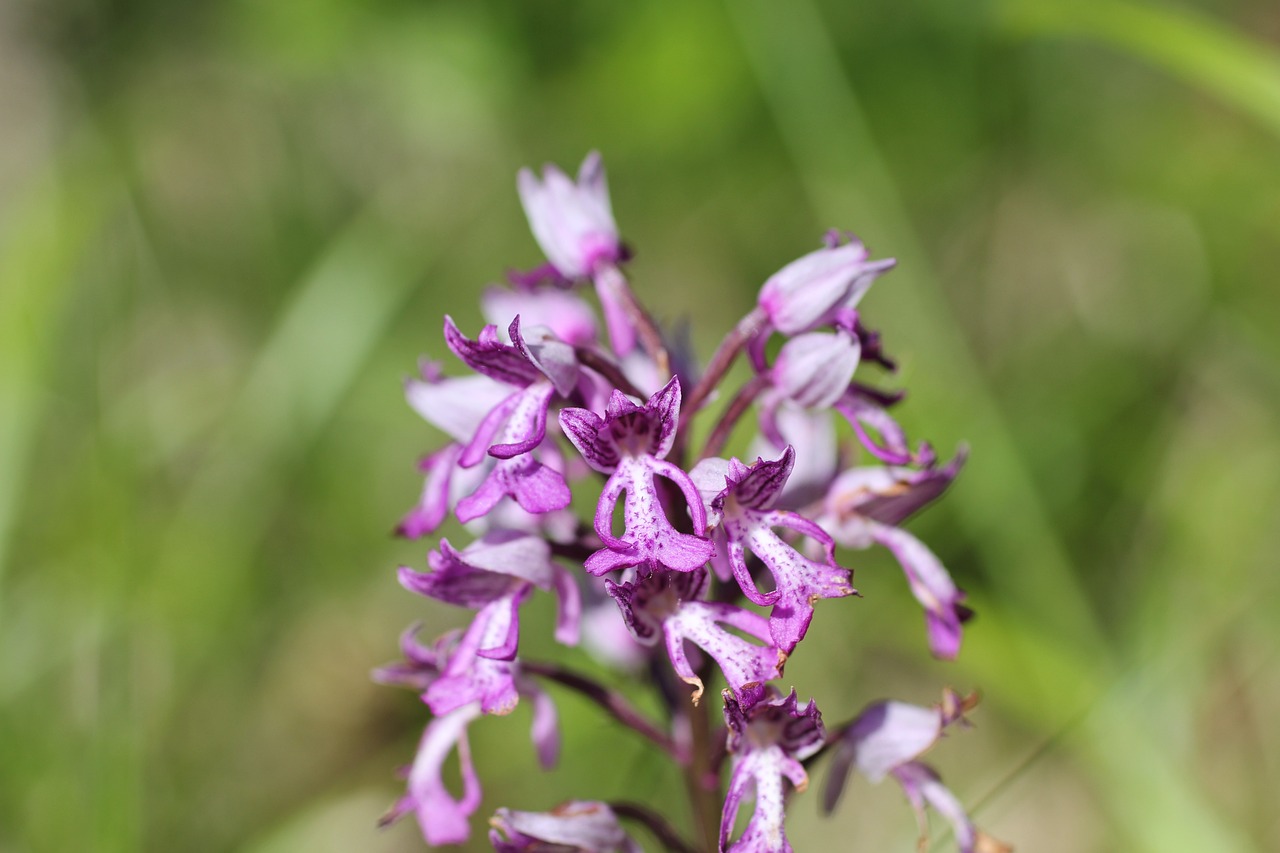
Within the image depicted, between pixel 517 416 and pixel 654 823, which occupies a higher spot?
pixel 517 416

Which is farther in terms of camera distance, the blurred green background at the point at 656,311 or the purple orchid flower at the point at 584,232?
the blurred green background at the point at 656,311

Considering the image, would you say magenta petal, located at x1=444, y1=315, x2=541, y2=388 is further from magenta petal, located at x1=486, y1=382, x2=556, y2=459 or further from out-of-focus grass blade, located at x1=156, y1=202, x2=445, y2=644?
out-of-focus grass blade, located at x1=156, y1=202, x2=445, y2=644

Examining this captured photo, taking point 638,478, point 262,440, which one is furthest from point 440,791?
point 262,440

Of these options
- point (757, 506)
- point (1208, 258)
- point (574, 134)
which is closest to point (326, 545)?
point (574, 134)

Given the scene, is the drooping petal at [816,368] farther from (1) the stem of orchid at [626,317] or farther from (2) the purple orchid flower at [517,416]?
(2) the purple orchid flower at [517,416]

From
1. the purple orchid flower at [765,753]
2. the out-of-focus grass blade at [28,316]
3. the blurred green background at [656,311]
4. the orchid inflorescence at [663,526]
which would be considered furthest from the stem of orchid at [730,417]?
the out-of-focus grass blade at [28,316]

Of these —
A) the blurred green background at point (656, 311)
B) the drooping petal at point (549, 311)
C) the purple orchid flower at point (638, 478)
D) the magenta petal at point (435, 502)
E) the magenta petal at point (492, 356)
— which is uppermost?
the magenta petal at point (492, 356)

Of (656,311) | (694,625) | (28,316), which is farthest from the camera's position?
(656,311)

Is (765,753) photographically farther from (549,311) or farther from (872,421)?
(549,311)
